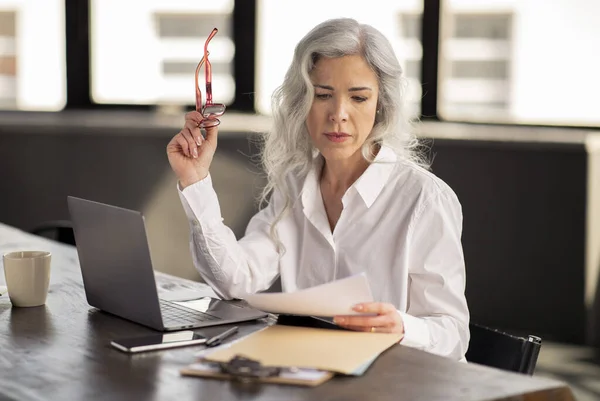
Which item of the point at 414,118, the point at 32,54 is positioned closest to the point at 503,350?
the point at 414,118

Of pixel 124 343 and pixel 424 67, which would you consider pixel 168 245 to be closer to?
pixel 424 67

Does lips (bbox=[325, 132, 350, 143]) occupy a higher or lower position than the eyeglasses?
lower

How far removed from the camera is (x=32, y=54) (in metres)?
5.41

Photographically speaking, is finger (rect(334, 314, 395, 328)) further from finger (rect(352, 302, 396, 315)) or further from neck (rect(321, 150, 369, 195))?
neck (rect(321, 150, 369, 195))

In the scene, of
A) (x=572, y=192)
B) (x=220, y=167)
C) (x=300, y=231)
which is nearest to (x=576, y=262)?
(x=572, y=192)

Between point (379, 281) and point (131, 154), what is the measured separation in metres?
3.13

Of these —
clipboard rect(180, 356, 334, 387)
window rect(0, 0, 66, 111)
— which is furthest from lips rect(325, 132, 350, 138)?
window rect(0, 0, 66, 111)

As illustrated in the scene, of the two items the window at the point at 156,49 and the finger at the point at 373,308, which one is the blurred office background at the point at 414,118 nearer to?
the window at the point at 156,49

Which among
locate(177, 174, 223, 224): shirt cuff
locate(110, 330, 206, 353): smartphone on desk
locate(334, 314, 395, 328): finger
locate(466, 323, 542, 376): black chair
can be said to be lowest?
locate(466, 323, 542, 376): black chair

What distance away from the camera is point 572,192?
4.29 metres

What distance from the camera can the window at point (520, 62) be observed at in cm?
439

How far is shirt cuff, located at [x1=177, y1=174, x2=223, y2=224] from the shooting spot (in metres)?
2.08

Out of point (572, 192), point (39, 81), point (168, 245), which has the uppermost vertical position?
point (39, 81)

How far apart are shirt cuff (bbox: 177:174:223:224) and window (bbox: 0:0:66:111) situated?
3.52 meters
